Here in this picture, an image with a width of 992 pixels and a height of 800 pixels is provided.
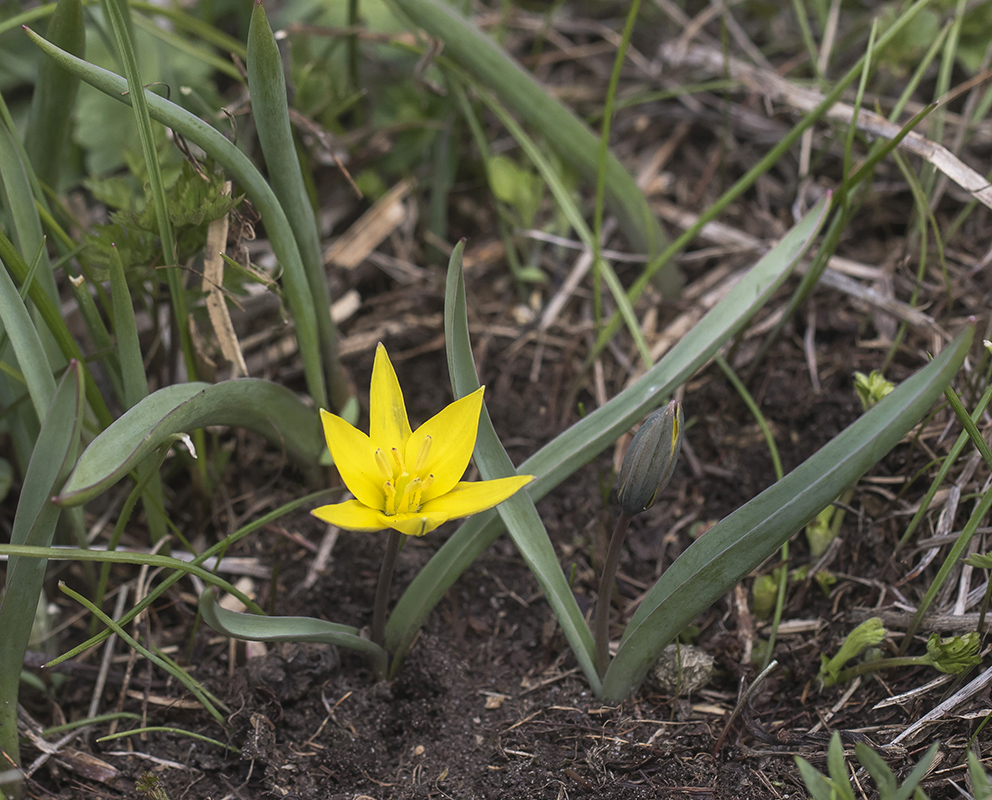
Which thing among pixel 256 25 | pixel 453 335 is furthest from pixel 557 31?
pixel 453 335

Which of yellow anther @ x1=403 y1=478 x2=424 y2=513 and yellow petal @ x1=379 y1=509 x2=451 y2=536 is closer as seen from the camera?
yellow petal @ x1=379 y1=509 x2=451 y2=536

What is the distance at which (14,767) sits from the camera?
54.6 inches

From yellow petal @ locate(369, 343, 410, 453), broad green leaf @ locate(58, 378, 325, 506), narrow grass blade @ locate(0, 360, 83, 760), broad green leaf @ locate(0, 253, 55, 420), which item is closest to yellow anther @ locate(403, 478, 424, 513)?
yellow petal @ locate(369, 343, 410, 453)

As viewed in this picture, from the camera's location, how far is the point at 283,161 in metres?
1.58

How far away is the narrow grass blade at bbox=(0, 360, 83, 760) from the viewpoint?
1.19 metres

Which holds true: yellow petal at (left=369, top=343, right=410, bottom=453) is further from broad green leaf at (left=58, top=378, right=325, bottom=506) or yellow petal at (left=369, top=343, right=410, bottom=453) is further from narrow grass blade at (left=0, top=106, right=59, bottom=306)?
narrow grass blade at (left=0, top=106, right=59, bottom=306)

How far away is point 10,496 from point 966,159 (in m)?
2.90

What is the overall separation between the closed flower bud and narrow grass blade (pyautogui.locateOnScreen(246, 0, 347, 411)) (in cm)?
Answer: 84

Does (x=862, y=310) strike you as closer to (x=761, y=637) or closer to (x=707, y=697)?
(x=761, y=637)

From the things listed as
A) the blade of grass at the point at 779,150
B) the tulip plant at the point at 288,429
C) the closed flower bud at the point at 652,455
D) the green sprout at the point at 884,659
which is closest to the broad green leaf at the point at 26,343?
the tulip plant at the point at 288,429

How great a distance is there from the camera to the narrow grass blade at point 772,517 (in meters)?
1.19

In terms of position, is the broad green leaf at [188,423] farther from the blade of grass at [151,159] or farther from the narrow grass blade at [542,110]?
the narrow grass blade at [542,110]

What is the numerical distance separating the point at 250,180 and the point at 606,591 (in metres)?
1.05

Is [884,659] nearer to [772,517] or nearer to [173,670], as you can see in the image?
[772,517]
